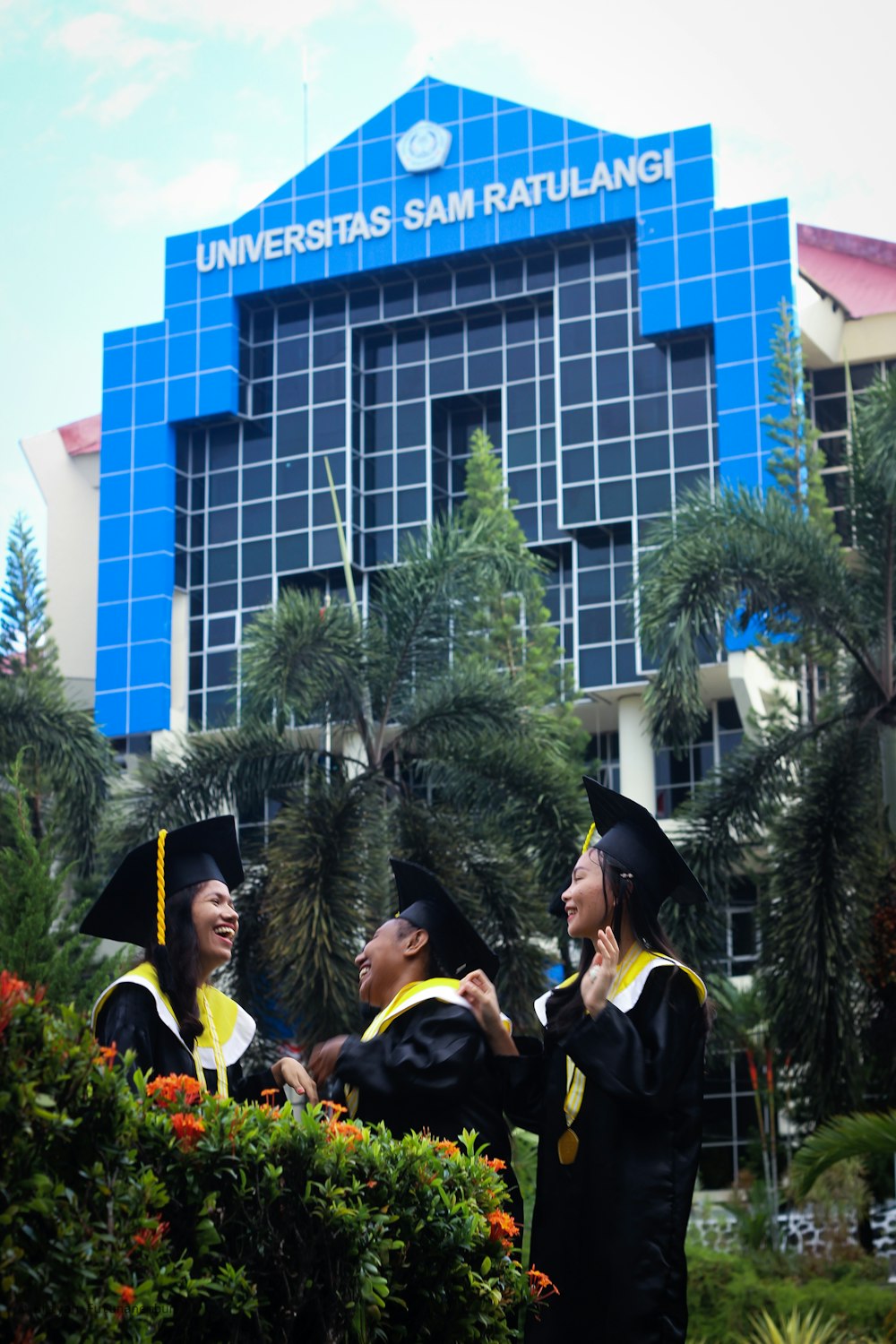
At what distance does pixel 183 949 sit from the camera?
6398 mm

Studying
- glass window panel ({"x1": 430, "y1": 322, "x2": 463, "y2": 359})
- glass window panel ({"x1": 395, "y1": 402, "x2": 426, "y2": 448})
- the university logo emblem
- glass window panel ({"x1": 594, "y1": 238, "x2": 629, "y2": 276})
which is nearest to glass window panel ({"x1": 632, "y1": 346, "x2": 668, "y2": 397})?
glass window panel ({"x1": 594, "y1": 238, "x2": 629, "y2": 276})

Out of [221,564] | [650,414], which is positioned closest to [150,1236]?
[650,414]

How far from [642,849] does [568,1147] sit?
38.9 inches

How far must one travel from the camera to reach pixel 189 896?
6.52 meters

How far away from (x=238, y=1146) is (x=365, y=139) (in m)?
44.6

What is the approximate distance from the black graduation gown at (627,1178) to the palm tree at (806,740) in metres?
9.07

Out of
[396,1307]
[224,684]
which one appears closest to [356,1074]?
[396,1307]

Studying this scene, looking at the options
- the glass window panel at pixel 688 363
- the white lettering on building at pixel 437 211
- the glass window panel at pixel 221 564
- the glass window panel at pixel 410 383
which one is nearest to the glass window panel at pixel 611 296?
the glass window panel at pixel 688 363

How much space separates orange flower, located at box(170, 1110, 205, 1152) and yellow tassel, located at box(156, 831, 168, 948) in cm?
226

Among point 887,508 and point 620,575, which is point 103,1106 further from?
point 620,575

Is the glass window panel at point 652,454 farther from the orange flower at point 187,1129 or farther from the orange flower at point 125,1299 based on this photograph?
the orange flower at point 125,1299

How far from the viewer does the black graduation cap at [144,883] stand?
Answer: 6477 millimetres

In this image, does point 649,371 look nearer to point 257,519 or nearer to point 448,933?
point 257,519

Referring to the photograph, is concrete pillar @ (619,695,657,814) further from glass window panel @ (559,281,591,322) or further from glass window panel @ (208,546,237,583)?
glass window panel @ (208,546,237,583)
